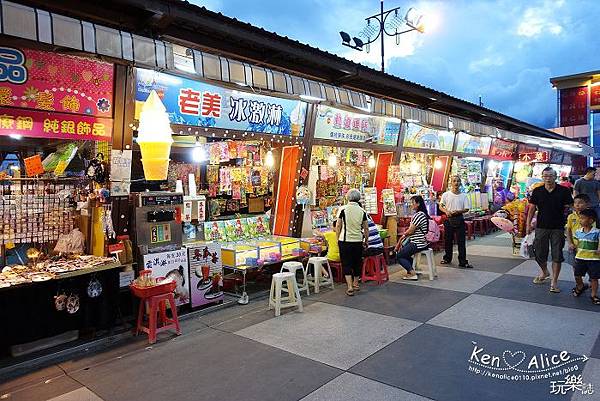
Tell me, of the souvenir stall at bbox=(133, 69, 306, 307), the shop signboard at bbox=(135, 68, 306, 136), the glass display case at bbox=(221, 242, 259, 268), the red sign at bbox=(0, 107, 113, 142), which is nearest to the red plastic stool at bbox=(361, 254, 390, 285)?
the souvenir stall at bbox=(133, 69, 306, 307)

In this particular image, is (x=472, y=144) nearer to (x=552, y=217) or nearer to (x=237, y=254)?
(x=552, y=217)

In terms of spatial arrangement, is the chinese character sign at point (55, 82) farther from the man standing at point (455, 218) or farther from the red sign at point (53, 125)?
the man standing at point (455, 218)

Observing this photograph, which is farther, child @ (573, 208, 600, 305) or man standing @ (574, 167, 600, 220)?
man standing @ (574, 167, 600, 220)

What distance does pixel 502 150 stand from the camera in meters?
19.3

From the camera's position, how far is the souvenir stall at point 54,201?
5.07 m

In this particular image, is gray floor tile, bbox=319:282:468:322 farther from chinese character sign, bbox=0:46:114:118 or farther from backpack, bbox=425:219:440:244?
chinese character sign, bbox=0:46:114:118

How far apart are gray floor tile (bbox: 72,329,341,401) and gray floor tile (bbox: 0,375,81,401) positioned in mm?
132

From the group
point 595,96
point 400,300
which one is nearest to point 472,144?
point 400,300

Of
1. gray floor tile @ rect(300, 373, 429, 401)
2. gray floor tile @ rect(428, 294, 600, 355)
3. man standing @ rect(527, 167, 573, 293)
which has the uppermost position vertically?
man standing @ rect(527, 167, 573, 293)

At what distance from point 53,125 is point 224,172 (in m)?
4.00

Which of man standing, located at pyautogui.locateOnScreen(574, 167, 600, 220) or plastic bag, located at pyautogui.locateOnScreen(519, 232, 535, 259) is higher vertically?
man standing, located at pyautogui.locateOnScreen(574, 167, 600, 220)

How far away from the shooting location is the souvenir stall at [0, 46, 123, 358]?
200 inches

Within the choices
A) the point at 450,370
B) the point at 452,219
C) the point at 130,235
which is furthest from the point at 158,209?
the point at 452,219

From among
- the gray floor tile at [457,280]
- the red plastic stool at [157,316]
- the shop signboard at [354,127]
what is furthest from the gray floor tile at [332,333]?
the shop signboard at [354,127]
